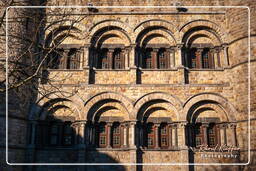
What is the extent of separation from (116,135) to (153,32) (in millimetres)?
6070

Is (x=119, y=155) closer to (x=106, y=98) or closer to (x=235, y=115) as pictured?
(x=106, y=98)

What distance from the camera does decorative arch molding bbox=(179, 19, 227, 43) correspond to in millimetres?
15346

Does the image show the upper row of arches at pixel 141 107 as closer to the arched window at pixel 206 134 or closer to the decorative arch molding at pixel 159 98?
the decorative arch molding at pixel 159 98

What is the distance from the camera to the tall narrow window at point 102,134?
14.5 metres

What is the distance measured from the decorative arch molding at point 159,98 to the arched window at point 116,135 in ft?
4.21

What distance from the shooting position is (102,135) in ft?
47.9

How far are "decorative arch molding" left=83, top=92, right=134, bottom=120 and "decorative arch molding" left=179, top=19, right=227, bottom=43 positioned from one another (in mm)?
4816

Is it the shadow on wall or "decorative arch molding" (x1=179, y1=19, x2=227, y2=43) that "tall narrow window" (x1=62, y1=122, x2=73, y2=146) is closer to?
the shadow on wall

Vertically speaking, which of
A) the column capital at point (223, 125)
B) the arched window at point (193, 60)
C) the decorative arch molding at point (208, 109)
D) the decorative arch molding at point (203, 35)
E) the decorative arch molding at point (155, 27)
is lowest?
the column capital at point (223, 125)

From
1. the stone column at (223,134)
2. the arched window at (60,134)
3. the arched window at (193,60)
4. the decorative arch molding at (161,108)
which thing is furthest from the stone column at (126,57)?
the stone column at (223,134)

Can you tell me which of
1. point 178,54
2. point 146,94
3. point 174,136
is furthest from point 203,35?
point 174,136

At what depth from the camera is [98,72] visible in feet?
49.6

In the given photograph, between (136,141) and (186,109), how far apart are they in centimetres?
307

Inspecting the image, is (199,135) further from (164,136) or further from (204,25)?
(204,25)
